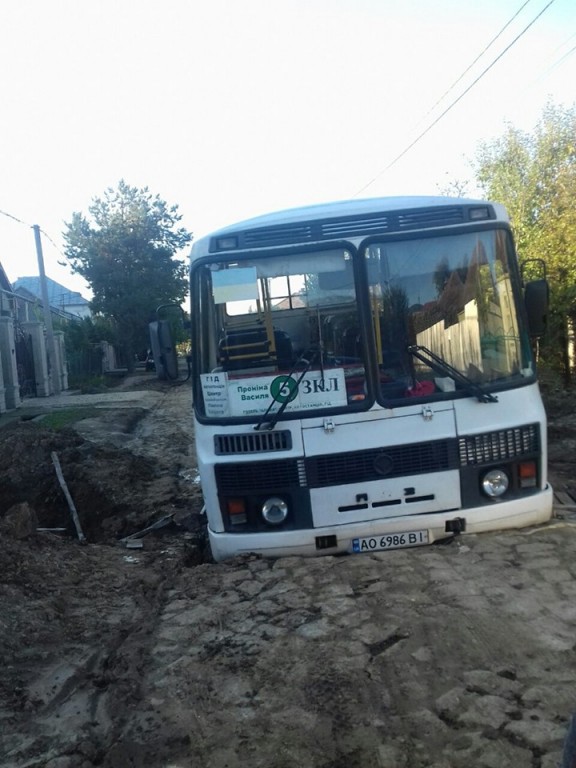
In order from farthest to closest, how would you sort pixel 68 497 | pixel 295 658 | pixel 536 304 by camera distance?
pixel 68 497, pixel 536 304, pixel 295 658

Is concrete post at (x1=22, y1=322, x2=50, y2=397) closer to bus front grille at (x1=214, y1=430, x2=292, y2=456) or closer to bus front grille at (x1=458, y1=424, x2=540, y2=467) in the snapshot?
bus front grille at (x1=214, y1=430, x2=292, y2=456)

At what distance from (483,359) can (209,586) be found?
104 inches

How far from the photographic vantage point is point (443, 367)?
5637 millimetres

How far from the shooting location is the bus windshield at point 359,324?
18.5 ft

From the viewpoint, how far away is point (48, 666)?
469 centimetres

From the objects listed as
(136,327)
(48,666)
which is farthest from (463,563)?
(136,327)

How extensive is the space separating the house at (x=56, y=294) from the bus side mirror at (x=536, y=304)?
4840 centimetres

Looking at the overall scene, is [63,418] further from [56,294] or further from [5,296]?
[56,294]

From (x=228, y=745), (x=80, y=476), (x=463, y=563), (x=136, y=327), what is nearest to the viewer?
(x=228, y=745)

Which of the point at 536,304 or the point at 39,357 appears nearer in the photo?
the point at 536,304

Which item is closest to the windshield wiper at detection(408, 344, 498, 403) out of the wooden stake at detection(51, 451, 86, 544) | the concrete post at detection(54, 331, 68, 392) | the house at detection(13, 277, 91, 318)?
the wooden stake at detection(51, 451, 86, 544)

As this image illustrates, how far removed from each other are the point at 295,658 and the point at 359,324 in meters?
2.45

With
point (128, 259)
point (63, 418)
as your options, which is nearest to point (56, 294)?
point (128, 259)

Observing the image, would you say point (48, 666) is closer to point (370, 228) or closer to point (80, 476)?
point (370, 228)
